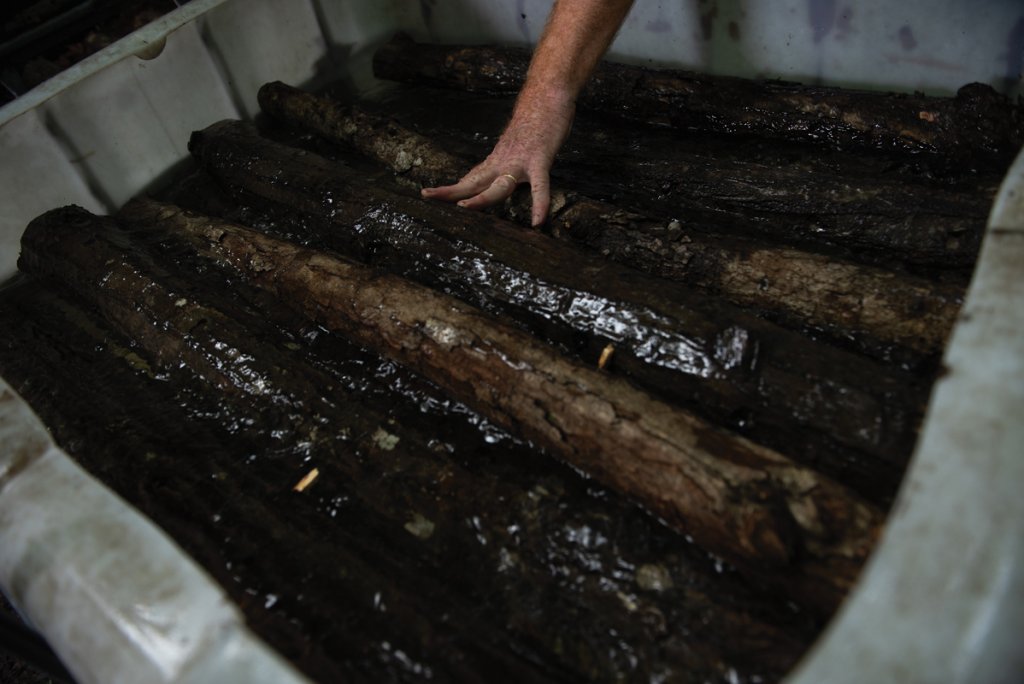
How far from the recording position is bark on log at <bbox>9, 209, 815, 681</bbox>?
1.61 m

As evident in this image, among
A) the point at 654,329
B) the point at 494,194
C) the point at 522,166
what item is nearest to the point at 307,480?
the point at 654,329

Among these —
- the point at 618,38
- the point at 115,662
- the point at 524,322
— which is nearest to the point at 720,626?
the point at 524,322

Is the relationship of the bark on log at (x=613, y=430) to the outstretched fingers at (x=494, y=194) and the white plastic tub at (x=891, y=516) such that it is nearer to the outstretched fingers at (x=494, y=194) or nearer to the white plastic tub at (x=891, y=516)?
the white plastic tub at (x=891, y=516)

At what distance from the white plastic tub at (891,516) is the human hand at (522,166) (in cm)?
120

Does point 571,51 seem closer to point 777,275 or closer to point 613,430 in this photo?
point 777,275

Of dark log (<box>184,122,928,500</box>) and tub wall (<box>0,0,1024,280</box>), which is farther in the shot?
tub wall (<box>0,0,1024,280</box>)

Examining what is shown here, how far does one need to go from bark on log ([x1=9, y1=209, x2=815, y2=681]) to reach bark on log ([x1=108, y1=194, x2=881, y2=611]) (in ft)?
0.43

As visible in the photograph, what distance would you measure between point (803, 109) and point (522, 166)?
4.25ft

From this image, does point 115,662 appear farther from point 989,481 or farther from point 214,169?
point 214,169

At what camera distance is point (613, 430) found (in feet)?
5.79

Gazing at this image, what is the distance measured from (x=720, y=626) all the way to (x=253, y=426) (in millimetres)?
1545

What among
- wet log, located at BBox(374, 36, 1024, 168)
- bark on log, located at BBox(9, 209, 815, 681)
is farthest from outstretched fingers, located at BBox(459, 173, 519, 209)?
wet log, located at BBox(374, 36, 1024, 168)

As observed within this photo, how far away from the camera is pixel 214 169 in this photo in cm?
367

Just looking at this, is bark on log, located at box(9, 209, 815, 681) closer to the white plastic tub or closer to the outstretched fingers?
the white plastic tub
